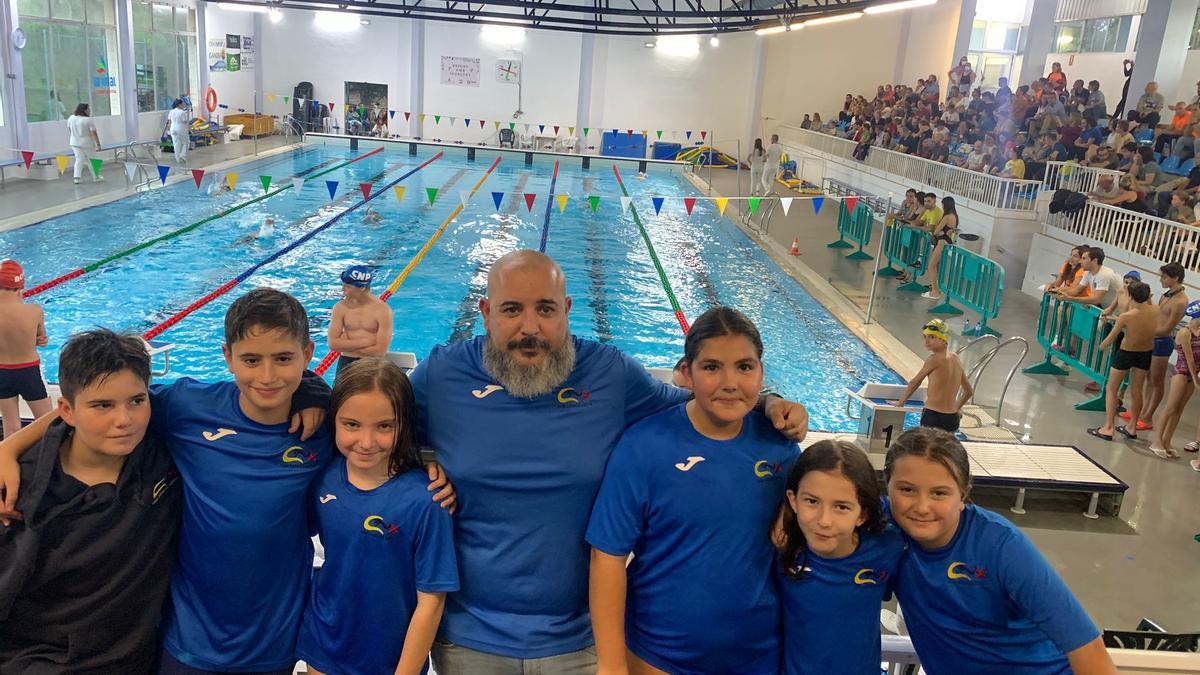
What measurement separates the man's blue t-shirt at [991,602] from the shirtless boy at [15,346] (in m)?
5.43

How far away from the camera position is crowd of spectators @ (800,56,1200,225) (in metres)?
11.1

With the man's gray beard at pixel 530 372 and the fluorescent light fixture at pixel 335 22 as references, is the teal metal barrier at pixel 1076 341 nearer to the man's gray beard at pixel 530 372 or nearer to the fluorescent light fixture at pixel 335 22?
the man's gray beard at pixel 530 372

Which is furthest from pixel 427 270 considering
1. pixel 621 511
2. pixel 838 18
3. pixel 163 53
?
pixel 163 53

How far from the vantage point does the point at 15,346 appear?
205 inches

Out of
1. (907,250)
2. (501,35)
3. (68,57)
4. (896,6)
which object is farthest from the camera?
(501,35)

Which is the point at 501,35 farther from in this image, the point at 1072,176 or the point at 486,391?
the point at 486,391

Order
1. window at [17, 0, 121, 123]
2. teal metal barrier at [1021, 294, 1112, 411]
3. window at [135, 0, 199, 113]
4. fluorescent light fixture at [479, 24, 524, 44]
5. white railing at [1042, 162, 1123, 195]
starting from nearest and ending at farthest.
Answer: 1. teal metal barrier at [1021, 294, 1112, 411]
2. white railing at [1042, 162, 1123, 195]
3. window at [17, 0, 121, 123]
4. window at [135, 0, 199, 113]
5. fluorescent light fixture at [479, 24, 524, 44]

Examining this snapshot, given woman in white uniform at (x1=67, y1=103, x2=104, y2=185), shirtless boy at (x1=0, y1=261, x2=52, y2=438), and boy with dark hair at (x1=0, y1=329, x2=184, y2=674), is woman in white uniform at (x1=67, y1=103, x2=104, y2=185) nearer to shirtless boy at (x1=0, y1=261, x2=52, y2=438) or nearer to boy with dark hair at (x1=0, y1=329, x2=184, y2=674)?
shirtless boy at (x1=0, y1=261, x2=52, y2=438)

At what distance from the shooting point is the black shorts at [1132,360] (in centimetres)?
707

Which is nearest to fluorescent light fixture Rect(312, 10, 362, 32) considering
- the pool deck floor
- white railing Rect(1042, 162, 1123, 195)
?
white railing Rect(1042, 162, 1123, 195)

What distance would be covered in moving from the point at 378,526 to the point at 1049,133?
1542cm

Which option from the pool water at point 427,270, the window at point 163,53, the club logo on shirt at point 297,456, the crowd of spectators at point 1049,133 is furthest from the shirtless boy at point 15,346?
the window at point 163,53

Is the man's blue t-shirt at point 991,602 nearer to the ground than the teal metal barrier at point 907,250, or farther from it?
farther from it

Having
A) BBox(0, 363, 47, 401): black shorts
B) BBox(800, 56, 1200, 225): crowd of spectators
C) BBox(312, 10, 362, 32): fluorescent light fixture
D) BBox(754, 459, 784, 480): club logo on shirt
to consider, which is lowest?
BBox(0, 363, 47, 401): black shorts
